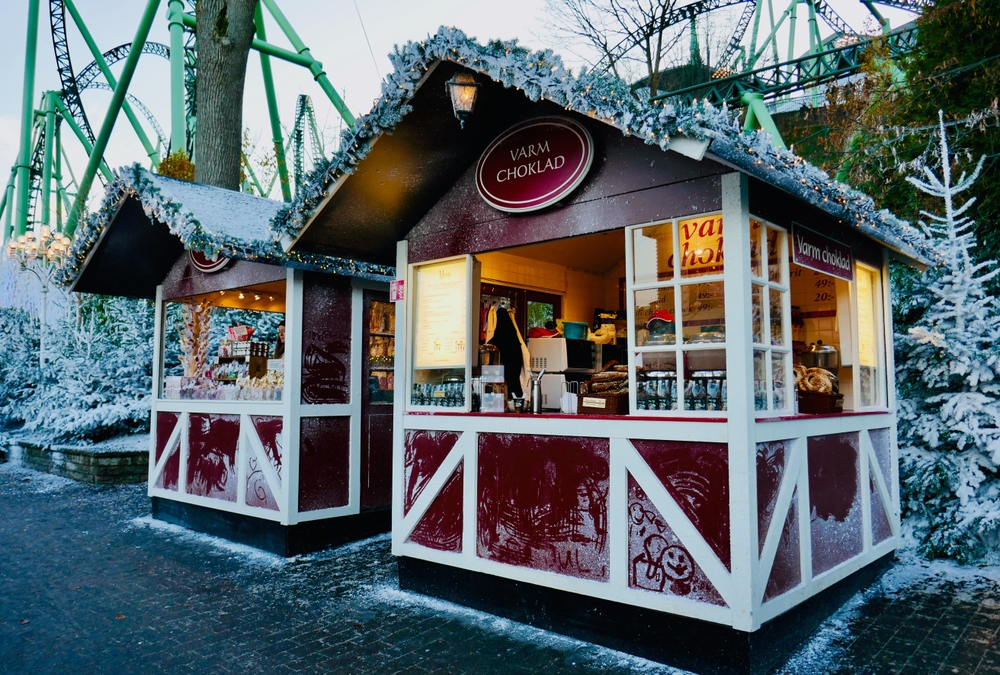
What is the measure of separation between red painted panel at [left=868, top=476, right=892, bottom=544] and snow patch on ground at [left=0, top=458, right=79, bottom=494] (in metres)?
10.9

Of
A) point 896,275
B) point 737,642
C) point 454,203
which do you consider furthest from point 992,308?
point 454,203

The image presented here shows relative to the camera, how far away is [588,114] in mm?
3857

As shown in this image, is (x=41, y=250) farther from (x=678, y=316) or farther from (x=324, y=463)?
(x=678, y=316)

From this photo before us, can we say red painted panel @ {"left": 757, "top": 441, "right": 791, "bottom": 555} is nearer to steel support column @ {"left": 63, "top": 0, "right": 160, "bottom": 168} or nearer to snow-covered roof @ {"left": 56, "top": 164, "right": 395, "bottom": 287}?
snow-covered roof @ {"left": 56, "top": 164, "right": 395, "bottom": 287}

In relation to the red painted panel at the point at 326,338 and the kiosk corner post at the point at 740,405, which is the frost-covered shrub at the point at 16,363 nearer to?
the red painted panel at the point at 326,338

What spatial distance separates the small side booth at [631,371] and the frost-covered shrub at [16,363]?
13225mm

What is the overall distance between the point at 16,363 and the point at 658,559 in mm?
16771

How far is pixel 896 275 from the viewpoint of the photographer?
7238mm

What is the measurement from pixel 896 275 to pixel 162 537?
829 cm

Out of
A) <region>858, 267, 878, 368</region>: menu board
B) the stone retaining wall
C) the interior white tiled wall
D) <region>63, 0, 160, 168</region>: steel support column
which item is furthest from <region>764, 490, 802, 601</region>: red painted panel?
<region>63, 0, 160, 168</region>: steel support column


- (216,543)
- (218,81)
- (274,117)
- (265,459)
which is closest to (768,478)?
(265,459)

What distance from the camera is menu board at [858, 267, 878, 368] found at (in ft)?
19.0

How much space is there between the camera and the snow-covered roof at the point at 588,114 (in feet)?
11.6

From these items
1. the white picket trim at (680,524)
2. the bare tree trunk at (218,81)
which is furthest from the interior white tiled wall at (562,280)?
the bare tree trunk at (218,81)
